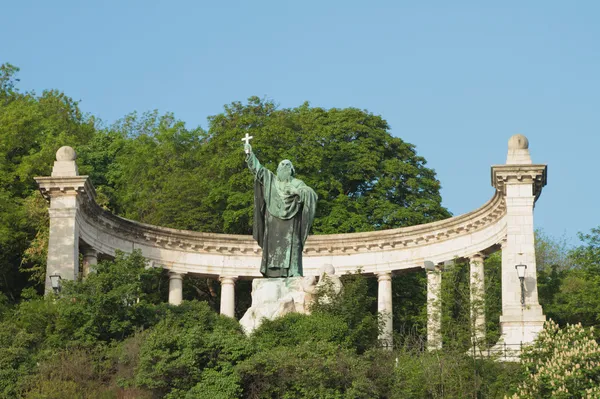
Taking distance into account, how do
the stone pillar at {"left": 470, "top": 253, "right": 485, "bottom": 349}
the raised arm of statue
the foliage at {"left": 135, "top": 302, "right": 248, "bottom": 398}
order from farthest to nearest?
the stone pillar at {"left": 470, "top": 253, "right": 485, "bottom": 349}
the raised arm of statue
the foliage at {"left": 135, "top": 302, "right": 248, "bottom": 398}

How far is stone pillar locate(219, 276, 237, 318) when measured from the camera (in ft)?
190

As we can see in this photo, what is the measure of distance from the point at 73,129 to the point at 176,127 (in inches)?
231

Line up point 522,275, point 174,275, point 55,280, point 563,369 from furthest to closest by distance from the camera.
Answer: point 174,275
point 522,275
point 55,280
point 563,369

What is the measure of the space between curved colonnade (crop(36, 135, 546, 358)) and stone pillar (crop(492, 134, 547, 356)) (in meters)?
0.04

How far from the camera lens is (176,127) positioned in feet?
255

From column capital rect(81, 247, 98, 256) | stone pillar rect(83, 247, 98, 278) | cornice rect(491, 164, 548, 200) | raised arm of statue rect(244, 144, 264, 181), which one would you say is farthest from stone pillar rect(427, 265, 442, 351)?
column capital rect(81, 247, 98, 256)

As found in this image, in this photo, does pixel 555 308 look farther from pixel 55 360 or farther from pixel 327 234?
pixel 55 360

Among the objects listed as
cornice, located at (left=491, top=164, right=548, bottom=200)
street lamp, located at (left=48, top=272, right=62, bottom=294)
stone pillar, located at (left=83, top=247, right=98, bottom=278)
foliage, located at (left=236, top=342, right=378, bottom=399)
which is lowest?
foliage, located at (left=236, top=342, right=378, bottom=399)

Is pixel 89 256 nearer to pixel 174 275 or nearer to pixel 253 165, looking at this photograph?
pixel 174 275

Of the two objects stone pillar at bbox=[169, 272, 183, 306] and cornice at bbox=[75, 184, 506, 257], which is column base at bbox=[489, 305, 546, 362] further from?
stone pillar at bbox=[169, 272, 183, 306]

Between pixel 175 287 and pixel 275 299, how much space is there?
15.9 metres

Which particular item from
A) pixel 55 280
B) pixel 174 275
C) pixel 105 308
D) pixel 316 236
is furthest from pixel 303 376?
pixel 316 236

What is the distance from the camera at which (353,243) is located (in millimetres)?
58844

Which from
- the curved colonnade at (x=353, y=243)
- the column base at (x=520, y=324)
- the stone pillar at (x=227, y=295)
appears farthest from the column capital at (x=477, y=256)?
the stone pillar at (x=227, y=295)
